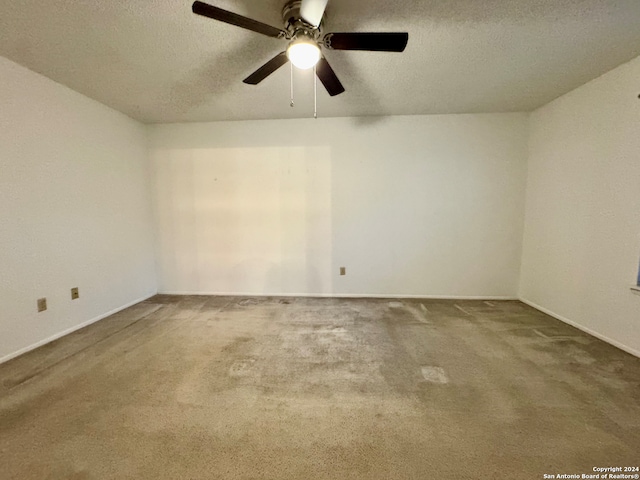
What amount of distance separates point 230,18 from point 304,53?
445 mm

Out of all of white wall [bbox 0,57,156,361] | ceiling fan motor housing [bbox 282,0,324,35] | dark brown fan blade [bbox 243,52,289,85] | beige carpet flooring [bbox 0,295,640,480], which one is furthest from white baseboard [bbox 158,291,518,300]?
ceiling fan motor housing [bbox 282,0,324,35]

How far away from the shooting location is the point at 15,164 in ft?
6.94

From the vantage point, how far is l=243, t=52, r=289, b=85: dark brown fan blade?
171 centimetres

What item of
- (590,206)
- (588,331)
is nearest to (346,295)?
(588,331)

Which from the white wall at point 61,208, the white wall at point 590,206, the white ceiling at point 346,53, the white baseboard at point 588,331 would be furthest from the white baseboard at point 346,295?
the white ceiling at point 346,53

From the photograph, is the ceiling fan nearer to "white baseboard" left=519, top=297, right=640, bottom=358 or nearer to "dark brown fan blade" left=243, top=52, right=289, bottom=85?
"dark brown fan blade" left=243, top=52, right=289, bottom=85

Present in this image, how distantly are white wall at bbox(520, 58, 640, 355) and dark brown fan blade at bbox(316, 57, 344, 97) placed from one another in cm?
248

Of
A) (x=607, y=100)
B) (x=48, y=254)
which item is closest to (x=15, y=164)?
(x=48, y=254)

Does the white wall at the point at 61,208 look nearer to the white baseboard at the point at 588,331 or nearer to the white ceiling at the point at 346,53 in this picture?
the white ceiling at the point at 346,53

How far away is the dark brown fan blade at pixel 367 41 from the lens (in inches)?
55.7

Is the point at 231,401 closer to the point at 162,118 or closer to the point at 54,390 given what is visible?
the point at 54,390

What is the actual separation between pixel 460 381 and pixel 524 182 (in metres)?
2.89

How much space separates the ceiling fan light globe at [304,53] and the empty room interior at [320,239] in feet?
0.06

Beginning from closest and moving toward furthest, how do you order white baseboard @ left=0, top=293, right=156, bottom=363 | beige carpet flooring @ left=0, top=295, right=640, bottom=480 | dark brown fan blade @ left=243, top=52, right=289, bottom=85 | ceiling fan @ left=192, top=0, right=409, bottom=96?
1. beige carpet flooring @ left=0, top=295, right=640, bottom=480
2. ceiling fan @ left=192, top=0, right=409, bottom=96
3. dark brown fan blade @ left=243, top=52, right=289, bottom=85
4. white baseboard @ left=0, top=293, right=156, bottom=363
